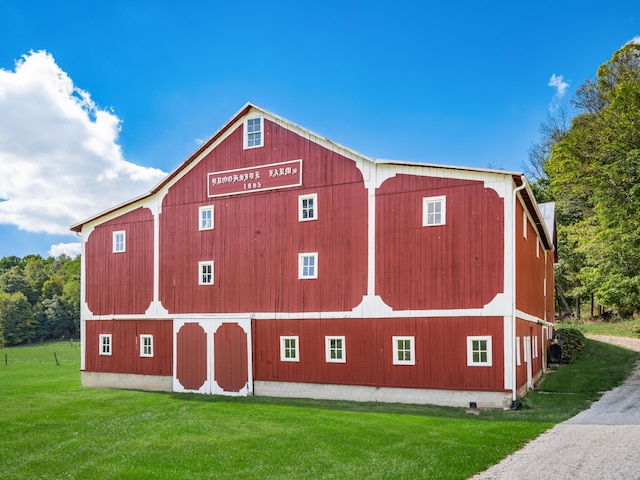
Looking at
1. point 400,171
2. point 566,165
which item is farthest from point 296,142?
point 566,165

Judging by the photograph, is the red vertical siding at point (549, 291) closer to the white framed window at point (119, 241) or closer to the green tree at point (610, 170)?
the green tree at point (610, 170)

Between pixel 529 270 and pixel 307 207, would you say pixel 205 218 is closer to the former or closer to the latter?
pixel 307 207

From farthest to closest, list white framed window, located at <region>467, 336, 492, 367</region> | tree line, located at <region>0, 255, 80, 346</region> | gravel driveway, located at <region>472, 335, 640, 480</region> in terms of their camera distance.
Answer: tree line, located at <region>0, 255, 80, 346</region>
white framed window, located at <region>467, 336, 492, 367</region>
gravel driveway, located at <region>472, 335, 640, 480</region>

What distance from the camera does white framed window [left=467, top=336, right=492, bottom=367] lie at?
18.1 metres

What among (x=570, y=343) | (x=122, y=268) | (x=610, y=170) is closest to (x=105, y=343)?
(x=122, y=268)

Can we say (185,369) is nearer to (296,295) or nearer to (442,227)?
(296,295)

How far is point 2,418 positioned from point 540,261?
2282 centimetres

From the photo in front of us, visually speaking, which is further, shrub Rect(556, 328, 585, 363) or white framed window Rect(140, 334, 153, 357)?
shrub Rect(556, 328, 585, 363)

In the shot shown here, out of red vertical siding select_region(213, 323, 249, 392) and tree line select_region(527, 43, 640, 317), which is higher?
tree line select_region(527, 43, 640, 317)

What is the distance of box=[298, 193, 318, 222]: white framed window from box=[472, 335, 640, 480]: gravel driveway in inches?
419

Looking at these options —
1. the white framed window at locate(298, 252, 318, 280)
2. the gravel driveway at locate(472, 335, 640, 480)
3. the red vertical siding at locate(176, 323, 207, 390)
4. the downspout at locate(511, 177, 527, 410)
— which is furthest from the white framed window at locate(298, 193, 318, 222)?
the gravel driveway at locate(472, 335, 640, 480)

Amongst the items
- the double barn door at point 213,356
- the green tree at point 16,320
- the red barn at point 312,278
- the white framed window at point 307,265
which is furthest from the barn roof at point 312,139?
the green tree at point 16,320

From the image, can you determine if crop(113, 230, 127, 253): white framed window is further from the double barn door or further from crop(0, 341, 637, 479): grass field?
crop(0, 341, 637, 479): grass field

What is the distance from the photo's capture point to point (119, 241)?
25859mm
